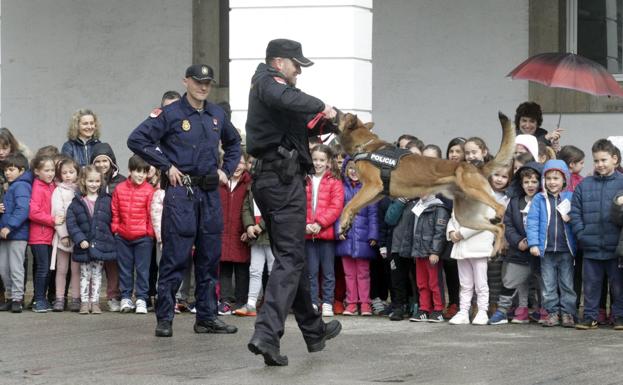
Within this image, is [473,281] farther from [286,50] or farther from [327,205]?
[286,50]

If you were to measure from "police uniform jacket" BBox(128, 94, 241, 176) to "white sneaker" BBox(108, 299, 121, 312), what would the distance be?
2.63 metres

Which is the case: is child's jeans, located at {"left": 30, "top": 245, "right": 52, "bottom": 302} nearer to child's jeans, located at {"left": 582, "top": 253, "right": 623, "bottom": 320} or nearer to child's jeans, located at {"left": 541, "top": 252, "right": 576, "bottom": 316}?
child's jeans, located at {"left": 541, "top": 252, "right": 576, "bottom": 316}

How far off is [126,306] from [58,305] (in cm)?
65

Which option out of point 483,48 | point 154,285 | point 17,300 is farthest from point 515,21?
point 17,300

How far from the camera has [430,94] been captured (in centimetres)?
1596

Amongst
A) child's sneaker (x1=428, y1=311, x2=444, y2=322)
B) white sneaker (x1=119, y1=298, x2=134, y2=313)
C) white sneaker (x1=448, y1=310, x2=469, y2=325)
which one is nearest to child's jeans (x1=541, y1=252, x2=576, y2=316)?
white sneaker (x1=448, y1=310, x2=469, y2=325)

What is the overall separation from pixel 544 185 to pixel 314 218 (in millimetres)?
2143

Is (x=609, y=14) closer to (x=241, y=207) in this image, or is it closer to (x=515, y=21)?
(x=515, y=21)

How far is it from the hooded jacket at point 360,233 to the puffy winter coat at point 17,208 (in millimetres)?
2927

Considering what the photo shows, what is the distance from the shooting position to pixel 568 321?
39.8 ft

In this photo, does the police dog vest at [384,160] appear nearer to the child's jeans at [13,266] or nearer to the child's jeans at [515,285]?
the child's jeans at [515,285]

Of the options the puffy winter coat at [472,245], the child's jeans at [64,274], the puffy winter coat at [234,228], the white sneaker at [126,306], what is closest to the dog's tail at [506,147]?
the puffy winter coat at [472,245]

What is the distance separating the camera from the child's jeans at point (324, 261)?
1321 centimetres

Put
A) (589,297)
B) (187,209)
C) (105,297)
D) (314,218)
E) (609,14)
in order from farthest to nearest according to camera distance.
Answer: (609,14), (105,297), (314,218), (589,297), (187,209)
